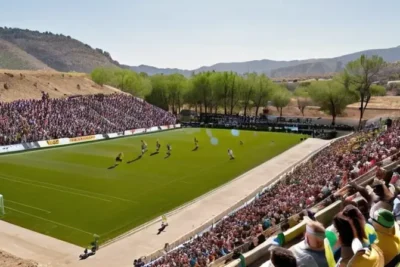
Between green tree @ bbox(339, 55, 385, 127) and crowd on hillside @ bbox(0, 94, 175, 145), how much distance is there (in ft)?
114

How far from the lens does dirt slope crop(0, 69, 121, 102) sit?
68.8 metres

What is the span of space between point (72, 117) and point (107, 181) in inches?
1127

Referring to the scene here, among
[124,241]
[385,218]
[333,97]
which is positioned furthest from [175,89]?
[385,218]

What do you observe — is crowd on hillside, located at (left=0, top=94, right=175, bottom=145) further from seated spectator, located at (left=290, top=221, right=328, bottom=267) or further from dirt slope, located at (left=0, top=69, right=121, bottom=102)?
seated spectator, located at (left=290, top=221, right=328, bottom=267)

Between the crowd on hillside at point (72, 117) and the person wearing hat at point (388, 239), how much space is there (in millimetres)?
46445

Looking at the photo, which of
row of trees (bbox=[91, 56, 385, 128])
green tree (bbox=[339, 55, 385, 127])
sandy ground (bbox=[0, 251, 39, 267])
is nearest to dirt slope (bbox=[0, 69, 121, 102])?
row of trees (bbox=[91, 56, 385, 128])

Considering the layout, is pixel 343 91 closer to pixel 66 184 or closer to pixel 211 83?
pixel 211 83

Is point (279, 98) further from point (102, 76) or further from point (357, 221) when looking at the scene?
point (357, 221)

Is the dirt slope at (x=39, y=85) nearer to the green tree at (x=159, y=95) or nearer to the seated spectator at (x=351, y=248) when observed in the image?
the green tree at (x=159, y=95)

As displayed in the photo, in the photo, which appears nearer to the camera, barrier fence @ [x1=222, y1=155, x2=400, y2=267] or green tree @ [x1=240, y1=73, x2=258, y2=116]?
barrier fence @ [x1=222, y1=155, x2=400, y2=267]

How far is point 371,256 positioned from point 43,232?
2132cm

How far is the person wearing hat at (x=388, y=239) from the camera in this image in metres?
5.28

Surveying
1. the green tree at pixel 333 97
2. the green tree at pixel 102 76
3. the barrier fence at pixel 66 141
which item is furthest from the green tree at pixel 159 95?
the green tree at pixel 333 97

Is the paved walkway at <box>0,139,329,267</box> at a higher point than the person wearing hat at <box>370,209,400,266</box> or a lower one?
lower
